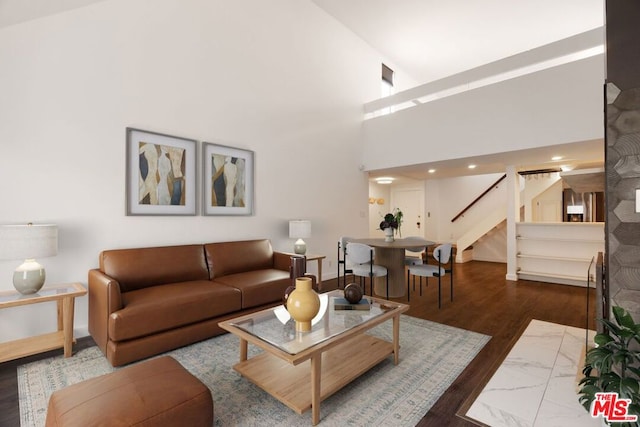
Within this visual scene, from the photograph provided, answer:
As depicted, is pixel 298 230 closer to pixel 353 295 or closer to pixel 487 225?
pixel 353 295

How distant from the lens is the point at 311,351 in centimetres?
173

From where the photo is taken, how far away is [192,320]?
2764 millimetres

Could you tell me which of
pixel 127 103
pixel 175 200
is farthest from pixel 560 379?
pixel 127 103

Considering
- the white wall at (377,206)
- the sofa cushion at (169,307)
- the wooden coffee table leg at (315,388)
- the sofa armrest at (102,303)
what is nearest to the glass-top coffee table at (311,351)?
the wooden coffee table leg at (315,388)

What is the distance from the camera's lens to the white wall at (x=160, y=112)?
109 inches

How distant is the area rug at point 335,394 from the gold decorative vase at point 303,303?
1.74ft

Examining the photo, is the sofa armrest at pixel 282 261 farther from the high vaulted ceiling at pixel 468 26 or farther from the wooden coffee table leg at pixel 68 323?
the high vaulted ceiling at pixel 468 26

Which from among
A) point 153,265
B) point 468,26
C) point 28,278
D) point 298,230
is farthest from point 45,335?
point 468,26

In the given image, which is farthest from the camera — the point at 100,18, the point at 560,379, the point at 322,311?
the point at 100,18

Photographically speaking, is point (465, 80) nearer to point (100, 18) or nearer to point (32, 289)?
point (100, 18)

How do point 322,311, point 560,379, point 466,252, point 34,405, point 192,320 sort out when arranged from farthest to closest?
1. point 466,252
2. point 192,320
3. point 322,311
4. point 560,379
5. point 34,405

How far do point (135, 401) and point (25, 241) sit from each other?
6.12ft

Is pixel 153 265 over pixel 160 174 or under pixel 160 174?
under

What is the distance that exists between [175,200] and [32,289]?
1.56 meters
